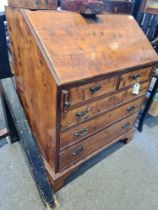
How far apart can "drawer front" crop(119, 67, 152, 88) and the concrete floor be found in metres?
0.77

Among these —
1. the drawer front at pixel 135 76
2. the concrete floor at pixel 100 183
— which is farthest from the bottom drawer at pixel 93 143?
the drawer front at pixel 135 76

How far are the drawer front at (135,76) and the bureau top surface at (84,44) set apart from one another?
0.23 ft

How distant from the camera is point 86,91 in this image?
37.3 inches

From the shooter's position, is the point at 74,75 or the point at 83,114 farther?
A: the point at 83,114

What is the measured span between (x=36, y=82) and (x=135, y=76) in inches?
27.3

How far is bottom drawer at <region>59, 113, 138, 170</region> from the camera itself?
3.90 ft

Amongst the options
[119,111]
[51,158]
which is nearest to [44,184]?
[51,158]

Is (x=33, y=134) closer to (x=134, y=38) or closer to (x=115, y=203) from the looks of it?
(x=115, y=203)

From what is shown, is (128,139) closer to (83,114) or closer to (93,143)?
(93,143)

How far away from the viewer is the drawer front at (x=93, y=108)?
0.97m

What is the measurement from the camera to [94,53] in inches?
38.2

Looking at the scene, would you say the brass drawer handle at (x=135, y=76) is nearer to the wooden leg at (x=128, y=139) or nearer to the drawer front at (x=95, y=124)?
the drawer front at (x=95, y=124)

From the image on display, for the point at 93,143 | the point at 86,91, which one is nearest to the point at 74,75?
the point at 86,91

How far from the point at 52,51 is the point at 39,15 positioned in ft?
0.80
